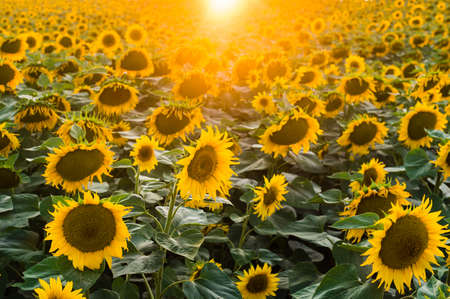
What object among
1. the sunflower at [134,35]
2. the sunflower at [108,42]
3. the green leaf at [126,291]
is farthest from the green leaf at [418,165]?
the sunflower at [134,35]

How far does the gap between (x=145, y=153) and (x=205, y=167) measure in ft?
1.72

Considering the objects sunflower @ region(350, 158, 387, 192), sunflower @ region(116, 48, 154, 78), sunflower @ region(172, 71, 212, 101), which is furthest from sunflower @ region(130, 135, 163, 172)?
sunflower @ region(116, 48, 154, 78)

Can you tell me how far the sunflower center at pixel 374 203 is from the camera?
1710mm

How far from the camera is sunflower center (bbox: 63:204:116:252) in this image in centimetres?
134

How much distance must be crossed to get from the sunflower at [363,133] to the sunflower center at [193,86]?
134 centimetres

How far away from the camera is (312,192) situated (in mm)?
2594

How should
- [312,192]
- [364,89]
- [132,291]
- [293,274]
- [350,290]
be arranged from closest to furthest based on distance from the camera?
1. [350,290]
2. [132,291]
3. [293,274]
4. [312,192]
5. [364,89]

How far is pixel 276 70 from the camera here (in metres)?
4.36

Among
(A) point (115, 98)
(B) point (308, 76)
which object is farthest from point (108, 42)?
(B) point (308, 76)

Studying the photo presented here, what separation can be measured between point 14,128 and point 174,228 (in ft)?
5.39

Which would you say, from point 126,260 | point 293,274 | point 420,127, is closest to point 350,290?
point 293,274

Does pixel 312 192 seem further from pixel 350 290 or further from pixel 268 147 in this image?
pixel 350 290

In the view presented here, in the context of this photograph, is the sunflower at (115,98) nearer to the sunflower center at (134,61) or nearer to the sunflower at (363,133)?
the sunflower center at (134,61)

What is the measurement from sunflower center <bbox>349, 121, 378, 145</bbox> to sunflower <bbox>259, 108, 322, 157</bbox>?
47 centimetres
